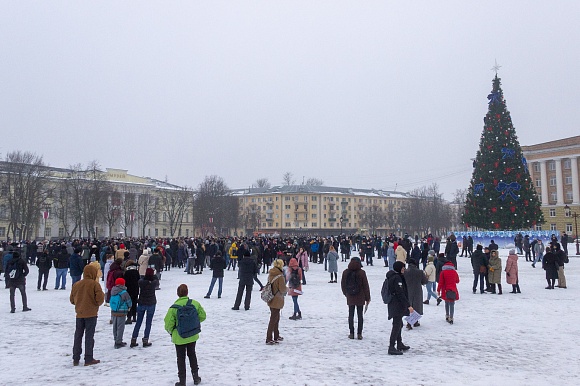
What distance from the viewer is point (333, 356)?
869 cm

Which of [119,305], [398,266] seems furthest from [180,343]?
[398,266]

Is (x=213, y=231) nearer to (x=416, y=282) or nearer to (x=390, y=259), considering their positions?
(x=390, y=259)

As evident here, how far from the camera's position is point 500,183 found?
4234cm

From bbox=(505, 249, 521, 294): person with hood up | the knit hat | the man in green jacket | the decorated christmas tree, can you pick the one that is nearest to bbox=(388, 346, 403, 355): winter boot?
the knit hat

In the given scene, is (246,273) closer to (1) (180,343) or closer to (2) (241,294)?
(2) (241,294)

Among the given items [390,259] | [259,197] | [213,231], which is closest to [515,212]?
[390,259]

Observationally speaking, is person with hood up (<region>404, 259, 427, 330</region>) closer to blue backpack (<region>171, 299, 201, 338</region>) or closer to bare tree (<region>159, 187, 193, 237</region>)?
blue backpack (<region>171, 299, 201, 338</region>)

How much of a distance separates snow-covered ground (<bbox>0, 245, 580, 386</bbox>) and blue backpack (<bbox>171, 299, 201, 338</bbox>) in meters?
1.00

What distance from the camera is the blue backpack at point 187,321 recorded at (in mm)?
6820

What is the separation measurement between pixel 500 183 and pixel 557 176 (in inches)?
1724

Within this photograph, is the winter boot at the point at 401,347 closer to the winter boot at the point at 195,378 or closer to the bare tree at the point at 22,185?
the winter boot at the point at 195,378

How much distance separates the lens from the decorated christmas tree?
139 ft

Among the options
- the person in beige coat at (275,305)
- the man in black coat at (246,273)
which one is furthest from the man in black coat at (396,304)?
the man in black coat at (246,273)

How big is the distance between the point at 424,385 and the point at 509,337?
4208 mm
